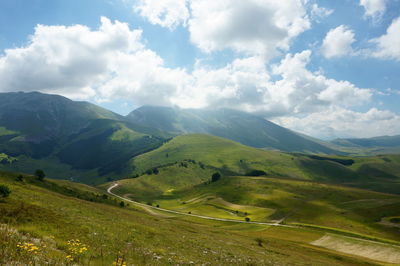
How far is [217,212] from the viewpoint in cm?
14888

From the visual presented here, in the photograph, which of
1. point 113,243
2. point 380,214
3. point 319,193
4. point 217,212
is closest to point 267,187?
point 319,193

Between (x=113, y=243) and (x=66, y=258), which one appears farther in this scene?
(x=113, y=243)

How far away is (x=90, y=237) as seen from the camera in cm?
1916

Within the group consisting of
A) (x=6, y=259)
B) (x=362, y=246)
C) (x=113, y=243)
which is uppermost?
(x=6, y=259)

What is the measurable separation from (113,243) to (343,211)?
148 m

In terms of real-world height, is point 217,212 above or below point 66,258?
below

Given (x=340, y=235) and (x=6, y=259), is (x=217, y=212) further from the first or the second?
(x=6, y=259)

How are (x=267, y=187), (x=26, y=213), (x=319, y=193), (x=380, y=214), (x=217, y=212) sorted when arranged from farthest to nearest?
(x=267, y=187) → (x=319, y=193) → (x=217, y=212) → (x=380, y=214) → (x=26, y=213)

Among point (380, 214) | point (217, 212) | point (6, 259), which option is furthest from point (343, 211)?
point (6, 259)

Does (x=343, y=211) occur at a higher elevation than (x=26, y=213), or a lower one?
lower

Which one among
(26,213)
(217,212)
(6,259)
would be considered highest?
(6,259)

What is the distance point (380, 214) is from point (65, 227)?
149903 mm

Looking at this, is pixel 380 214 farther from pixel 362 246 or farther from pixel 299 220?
pixel 362 246

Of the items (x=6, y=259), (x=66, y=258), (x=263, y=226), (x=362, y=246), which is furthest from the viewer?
(x=263, y=226)
